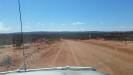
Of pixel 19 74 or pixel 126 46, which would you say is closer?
pixel 19 74

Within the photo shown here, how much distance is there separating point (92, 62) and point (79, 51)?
435cm

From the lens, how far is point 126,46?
19859 mm

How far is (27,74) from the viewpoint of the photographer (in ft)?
8.00

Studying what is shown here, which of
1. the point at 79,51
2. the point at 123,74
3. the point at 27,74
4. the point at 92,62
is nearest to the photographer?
the point at 27,74

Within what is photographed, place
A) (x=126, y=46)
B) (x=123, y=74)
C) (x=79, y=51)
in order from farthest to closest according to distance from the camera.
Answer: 1. (x=126, y=46)
2. (x=79, y=51)
3. (x=123, y=74)

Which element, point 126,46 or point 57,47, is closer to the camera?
point 57,47

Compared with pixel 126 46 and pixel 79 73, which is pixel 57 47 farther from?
pixel 79 73

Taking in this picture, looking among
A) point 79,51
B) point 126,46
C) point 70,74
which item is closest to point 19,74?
point 70,74

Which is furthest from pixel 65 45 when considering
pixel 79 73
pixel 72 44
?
pixel 79 73

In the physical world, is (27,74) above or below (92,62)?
above

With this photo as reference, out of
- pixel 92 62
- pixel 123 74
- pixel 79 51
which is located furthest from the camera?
pixel 79 51

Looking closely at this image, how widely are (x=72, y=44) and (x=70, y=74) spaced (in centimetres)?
1632

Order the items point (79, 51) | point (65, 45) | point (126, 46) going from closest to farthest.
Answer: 1. point (79, 51)
2. point (65, 45)
3. point (126, 46)

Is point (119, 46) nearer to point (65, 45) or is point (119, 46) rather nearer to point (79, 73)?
point (65, 45)
